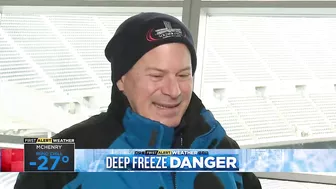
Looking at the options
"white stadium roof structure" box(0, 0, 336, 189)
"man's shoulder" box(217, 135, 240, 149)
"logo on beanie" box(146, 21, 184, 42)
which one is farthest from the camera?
"white stadium roof structure" box(0, 0, 336, 189)

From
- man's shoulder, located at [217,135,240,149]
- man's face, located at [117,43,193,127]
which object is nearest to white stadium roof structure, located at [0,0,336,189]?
man's shoulder, located at [217,135,240,149]

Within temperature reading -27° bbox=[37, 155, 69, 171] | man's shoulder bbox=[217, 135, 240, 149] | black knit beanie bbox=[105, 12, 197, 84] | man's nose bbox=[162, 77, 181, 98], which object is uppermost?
black knit beanie bbox=[105, 12, 197, 84]

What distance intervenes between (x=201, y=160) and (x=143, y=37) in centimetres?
36

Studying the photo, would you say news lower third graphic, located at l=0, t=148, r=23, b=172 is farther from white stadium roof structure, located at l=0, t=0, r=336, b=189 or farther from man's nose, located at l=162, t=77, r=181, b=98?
man's nose, located at l=162, t=77, r=181, b=98

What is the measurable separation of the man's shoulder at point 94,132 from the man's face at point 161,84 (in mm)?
80

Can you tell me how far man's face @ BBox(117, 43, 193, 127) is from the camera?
1286 millimetres

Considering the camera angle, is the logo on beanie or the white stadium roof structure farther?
the white stadium roof structure

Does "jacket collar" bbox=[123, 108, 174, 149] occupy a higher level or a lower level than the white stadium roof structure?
lower

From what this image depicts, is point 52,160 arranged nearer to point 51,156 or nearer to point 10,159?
point 51,156

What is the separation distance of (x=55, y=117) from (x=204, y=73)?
18.4 inches

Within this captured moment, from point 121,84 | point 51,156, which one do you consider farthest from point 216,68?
point 51,156

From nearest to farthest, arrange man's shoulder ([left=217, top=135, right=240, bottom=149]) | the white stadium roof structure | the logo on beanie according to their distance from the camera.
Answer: the logo on beanie
man's shoulder ([left=217, top=135, right=240, bottom=149])
the white stadium roof structure

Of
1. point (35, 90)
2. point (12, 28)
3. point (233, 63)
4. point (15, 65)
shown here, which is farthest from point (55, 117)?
point (233, 63)

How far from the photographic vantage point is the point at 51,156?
137 centimetres
